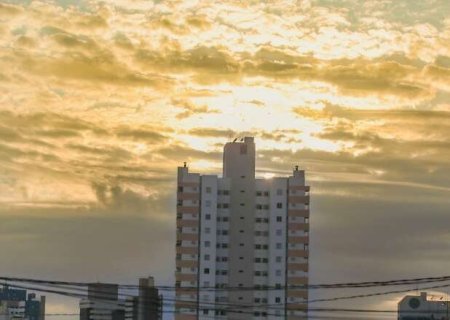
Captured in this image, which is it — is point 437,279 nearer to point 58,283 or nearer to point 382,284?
point 382,284

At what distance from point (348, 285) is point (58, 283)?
55.9 ft

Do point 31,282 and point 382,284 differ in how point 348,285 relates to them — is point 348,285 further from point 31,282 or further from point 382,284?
point 31,282

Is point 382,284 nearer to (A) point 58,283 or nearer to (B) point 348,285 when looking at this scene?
(B) point 348,285

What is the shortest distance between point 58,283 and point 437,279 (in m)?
19.5

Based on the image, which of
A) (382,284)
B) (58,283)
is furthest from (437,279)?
(58,283)

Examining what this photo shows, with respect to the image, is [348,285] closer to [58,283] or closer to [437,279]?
[437,279]

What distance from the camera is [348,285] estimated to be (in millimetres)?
70562

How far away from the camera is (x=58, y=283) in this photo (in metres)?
63.6

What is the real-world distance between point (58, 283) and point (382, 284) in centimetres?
1693

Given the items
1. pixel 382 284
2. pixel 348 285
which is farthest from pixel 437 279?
pixel 348 285

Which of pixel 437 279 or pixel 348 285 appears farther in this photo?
pixel 348 285

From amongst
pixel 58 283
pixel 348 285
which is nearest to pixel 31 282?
pixel 58 283

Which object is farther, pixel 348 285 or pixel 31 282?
pixel 348 285

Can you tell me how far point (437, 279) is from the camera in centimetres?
6425
